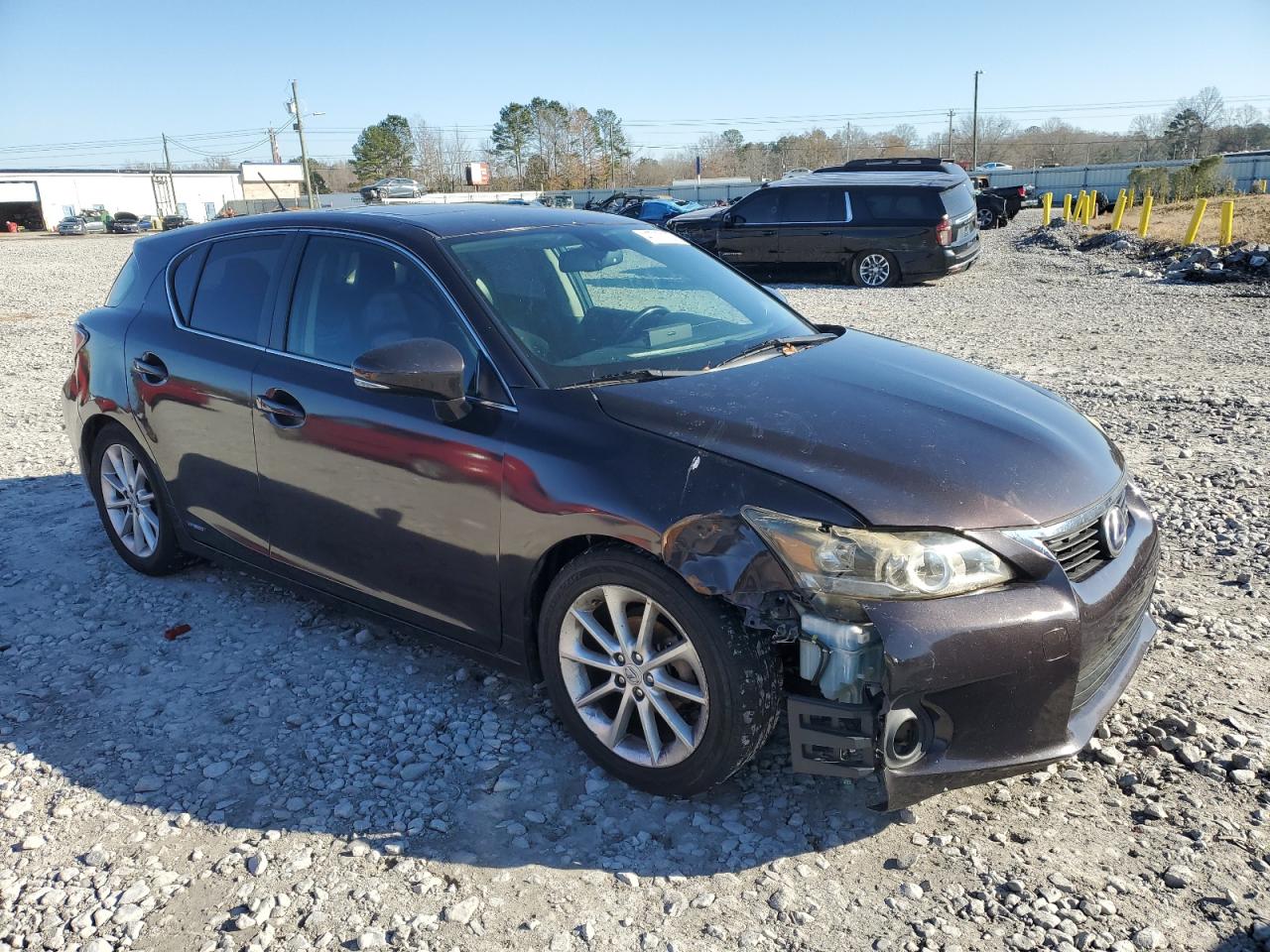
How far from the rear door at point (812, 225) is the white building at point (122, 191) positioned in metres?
58.5

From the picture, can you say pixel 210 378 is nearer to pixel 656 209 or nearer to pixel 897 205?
pixel 897 205

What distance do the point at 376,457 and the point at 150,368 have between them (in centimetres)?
163

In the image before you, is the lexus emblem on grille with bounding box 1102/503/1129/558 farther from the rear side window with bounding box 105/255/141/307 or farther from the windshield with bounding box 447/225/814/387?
the rear side window with bounding box 105/255/141/307

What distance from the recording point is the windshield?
3398 mm

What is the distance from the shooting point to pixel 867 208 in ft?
53.6

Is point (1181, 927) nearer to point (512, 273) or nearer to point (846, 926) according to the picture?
point (846, 926)

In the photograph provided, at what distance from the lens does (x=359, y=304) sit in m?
3.70

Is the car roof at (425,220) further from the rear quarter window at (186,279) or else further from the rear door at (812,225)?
the rear door at (812,225)

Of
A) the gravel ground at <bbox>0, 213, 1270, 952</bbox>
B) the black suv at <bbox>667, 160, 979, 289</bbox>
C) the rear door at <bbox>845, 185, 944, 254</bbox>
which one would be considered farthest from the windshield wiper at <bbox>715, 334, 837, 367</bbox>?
the rear door at <bbox>845, 185, 944, 254</bbox>

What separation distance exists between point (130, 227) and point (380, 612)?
2650 inches

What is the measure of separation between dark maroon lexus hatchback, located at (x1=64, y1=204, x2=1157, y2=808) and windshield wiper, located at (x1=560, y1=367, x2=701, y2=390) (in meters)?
0.02

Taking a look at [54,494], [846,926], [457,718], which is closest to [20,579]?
[54,494]

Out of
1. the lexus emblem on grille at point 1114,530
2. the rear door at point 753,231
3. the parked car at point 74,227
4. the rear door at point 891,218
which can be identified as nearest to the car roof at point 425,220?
the lexus emblem on grille at point 1114,530

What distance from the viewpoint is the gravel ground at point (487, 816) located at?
2520mm
